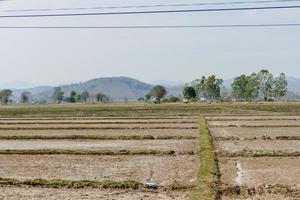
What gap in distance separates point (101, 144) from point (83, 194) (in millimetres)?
8401

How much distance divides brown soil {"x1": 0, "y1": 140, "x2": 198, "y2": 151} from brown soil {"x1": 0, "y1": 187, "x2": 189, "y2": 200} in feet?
20.8

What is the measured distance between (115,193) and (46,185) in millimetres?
1679

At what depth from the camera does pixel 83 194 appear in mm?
9133

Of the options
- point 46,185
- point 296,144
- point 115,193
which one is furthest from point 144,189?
point 296,144

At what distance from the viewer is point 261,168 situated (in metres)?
11.9

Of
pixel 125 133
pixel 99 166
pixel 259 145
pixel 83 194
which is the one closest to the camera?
pixel 83 194

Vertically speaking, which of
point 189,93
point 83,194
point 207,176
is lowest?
point 83,194

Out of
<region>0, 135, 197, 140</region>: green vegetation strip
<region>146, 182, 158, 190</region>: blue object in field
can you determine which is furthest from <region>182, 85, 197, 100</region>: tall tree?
<region>146, 182, 158, 190</region>: blue object in field

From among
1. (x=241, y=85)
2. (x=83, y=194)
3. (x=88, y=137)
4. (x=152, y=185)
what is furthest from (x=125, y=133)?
(x=241, y=85)

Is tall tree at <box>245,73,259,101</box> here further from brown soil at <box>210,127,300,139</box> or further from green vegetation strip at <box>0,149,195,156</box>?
green vegetation strip at <box>0,149,195,156</box>

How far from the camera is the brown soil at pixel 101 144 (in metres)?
16.2

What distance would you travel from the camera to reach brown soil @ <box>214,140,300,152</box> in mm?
15469

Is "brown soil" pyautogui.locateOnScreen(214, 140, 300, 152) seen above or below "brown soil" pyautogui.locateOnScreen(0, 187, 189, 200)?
above

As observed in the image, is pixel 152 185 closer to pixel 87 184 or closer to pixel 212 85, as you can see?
pixel 87 184
